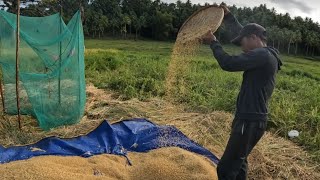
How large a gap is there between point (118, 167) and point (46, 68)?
2.49m

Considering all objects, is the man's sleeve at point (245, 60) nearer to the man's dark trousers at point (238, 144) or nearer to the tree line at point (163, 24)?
the man's dark trousers at point (238, 144)

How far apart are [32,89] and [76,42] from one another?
93cm

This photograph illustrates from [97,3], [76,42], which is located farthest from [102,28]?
[76,42]

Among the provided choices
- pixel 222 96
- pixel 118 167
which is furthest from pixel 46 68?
pixel 222 96

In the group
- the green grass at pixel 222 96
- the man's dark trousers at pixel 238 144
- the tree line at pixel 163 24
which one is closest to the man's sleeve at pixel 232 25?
the man's dark trousers at pixel 238 144

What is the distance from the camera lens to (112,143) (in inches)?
170

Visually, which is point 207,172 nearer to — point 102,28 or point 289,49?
point 102,28

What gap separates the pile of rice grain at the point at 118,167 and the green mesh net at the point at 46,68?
1683 millimetres

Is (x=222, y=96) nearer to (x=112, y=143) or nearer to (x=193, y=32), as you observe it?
(x=112, y=143)

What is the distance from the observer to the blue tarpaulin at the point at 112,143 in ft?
12.9

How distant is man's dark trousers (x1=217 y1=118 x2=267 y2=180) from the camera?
110 inches

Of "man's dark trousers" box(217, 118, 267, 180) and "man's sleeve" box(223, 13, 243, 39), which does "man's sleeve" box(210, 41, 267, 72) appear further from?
"man's sleeve" box(223, 13, 243, 39)

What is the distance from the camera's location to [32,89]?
16.5 feet

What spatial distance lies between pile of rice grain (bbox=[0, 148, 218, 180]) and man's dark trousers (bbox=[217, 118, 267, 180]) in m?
0.61
